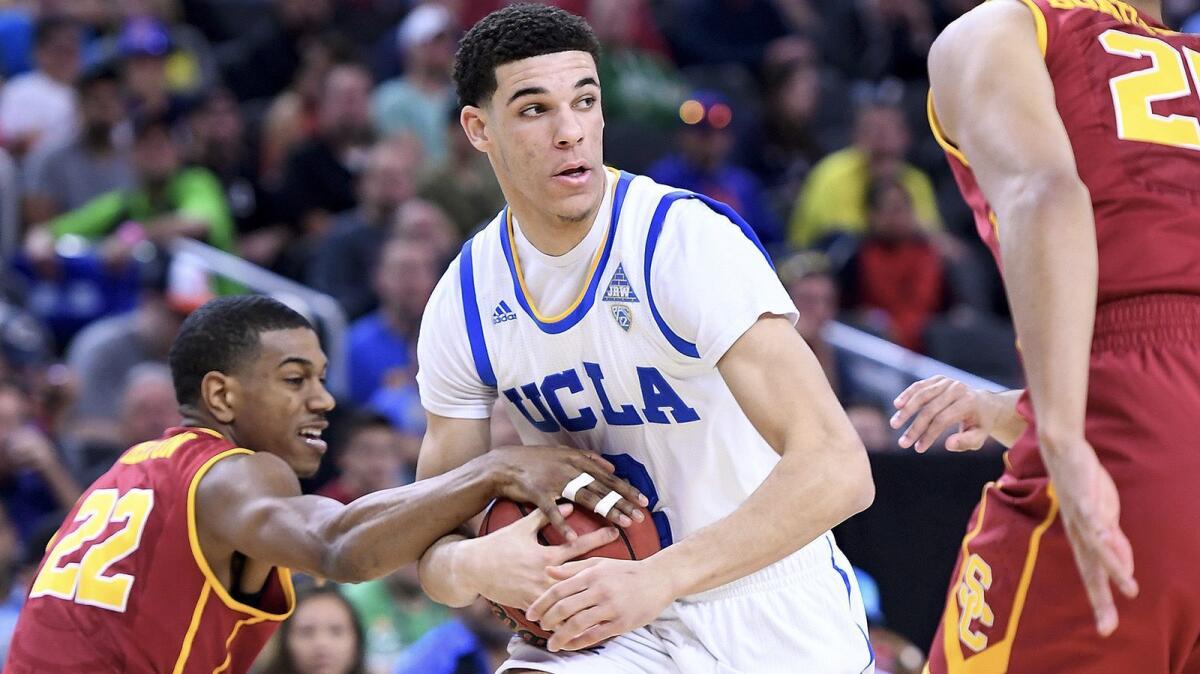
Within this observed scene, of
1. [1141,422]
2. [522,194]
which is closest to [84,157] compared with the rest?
[522,194]

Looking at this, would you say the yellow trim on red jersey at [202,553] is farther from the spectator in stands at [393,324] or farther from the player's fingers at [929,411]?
the spectator in stands at [393,324]

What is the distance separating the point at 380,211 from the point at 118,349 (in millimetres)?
1979

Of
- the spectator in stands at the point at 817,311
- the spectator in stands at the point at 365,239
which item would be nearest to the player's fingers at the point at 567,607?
the spectator in stands at the point at 817,311

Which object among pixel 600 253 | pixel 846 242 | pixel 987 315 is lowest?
pixel 987 315

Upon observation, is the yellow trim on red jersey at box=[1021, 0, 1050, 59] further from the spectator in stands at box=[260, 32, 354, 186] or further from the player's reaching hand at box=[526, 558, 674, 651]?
the spectator in stands at box=[260, 32, 354, 186]

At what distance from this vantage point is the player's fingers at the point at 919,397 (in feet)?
11.6

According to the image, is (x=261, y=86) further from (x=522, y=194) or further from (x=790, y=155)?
(x=522, y=194)

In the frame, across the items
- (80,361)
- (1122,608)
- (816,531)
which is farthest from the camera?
(80,361)

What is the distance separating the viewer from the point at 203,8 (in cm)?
1288

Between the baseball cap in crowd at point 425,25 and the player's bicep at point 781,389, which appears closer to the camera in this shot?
the player's bicep at point 781,389

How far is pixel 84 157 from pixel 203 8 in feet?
10.1

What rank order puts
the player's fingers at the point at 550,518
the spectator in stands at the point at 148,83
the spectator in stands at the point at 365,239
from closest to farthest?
the player's fingers at the point at 550,518, the spectator in stands at the point at 365,239, the spectator in stands at the point at 148,83

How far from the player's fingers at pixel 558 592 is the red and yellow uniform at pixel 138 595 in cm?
107

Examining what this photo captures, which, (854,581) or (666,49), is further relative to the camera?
(666,49)
